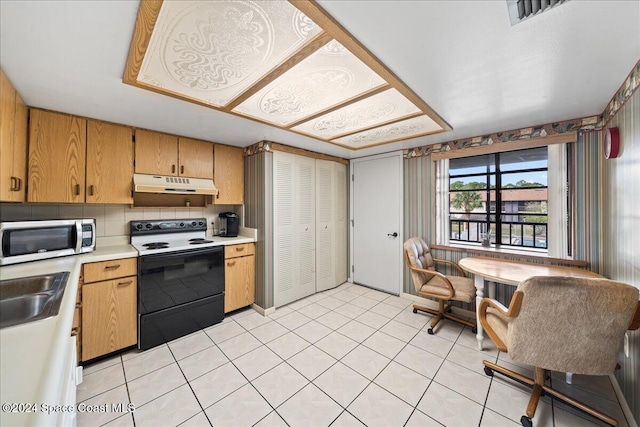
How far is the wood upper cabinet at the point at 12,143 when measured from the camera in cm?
145

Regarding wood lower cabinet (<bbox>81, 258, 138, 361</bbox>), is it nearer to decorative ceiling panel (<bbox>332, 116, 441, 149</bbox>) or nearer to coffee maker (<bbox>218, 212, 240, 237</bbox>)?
coffee maker (<bbox>218, 212, 240, 237</bbox>)

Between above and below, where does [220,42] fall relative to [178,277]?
above

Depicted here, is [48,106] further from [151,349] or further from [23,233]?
[151,349]

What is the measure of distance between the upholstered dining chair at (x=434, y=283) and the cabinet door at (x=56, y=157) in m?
3.39

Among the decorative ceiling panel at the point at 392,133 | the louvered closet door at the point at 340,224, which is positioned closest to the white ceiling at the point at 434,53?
the decorative ceiling panel at the point at 392,133

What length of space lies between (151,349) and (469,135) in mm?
4106

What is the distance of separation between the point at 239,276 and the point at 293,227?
3.10 ft

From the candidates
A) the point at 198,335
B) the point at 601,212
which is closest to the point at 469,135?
the point at 601,212

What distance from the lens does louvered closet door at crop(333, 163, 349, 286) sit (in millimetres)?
3914

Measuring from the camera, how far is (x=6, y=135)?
151 centimetres

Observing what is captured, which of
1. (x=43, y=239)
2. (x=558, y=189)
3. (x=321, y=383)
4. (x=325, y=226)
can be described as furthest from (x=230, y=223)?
(x=558, y=189)

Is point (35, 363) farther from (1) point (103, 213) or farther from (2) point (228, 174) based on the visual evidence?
A: (2) point (228, 174)

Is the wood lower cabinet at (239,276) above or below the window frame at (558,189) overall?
below

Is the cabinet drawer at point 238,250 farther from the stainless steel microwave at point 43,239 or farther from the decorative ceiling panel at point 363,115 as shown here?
the decorative ceiling panel at point 363,115
